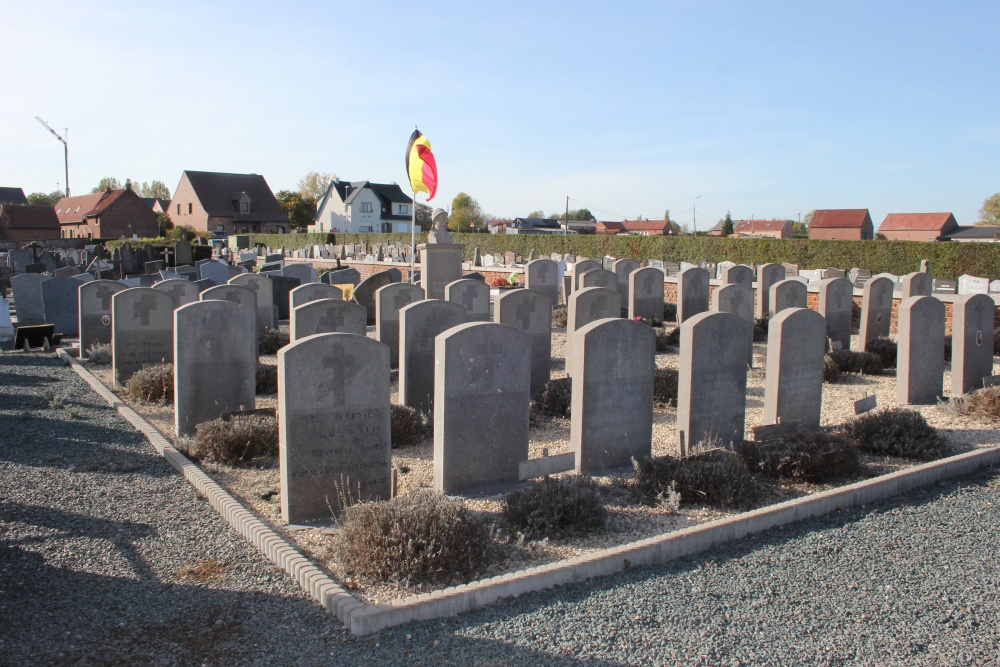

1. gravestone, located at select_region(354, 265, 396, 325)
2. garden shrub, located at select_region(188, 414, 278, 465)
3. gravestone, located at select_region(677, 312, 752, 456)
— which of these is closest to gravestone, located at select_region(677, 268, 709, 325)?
gravestone, located at select_region(354, 265, 396, 325)

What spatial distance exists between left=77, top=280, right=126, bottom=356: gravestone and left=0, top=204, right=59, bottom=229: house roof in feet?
192

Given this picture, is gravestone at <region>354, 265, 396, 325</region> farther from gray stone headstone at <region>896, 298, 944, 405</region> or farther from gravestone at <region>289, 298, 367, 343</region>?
gray stone headstone at <region>896, 298, 944, 405</region>

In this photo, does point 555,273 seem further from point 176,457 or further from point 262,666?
point 262,666

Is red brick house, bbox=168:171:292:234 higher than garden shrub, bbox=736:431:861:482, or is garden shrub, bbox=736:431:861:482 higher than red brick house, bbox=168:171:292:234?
red brick house, bbox=168:171:292:234

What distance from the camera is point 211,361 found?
8.35 meters

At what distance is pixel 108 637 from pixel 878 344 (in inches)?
481

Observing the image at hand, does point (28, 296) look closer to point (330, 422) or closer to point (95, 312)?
point (95, 312)

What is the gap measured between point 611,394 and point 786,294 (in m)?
8.50

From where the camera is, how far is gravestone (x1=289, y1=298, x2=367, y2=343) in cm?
990

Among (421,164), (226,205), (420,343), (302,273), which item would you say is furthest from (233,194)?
(420,343)

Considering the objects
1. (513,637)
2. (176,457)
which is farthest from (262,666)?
(176,457)

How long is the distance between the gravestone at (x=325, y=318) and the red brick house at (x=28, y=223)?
61099mm

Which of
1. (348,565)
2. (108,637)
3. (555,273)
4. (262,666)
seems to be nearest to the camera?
(262,666)

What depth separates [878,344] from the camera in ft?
42.3
